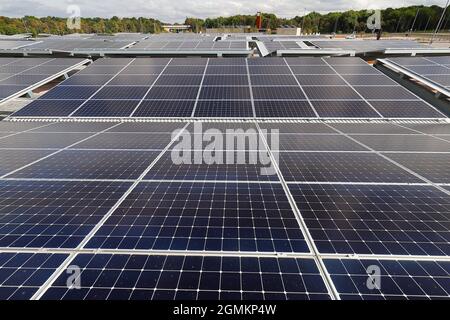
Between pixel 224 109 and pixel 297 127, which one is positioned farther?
pixel 224 109

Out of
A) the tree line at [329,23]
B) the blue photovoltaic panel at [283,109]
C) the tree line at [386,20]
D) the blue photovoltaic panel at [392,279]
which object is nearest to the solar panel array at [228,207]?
the blue photovoltaic panel at [392,279]

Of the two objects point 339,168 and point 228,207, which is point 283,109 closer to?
point 339,168

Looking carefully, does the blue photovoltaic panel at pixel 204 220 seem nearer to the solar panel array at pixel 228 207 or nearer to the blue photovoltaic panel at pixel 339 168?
the solar panel array at pixel 228 207

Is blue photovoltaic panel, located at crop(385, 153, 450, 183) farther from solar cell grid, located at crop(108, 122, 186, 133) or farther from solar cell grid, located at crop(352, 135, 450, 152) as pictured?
solar cell grid, located at crop(108, 122, 186, 133)

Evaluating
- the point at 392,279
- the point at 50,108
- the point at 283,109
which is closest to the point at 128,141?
the point at 50,108

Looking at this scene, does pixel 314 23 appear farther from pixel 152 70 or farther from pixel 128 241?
pixel 128 241

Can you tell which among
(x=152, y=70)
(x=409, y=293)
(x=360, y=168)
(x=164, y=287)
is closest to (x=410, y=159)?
(x=360, y=168)

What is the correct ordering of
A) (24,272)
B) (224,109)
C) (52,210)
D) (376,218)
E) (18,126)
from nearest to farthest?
1. (24,272)
2. (376,218)
3. (52,210)
4. (18,126)
5. (224,109)
